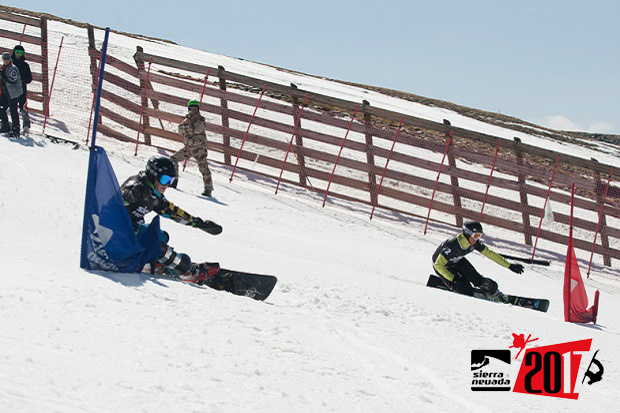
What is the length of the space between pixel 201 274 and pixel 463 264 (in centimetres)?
383

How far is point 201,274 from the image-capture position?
6844mm

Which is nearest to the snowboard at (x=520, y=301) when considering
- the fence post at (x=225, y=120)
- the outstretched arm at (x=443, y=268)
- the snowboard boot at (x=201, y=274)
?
the outstretched arm at (x=443, y=268)

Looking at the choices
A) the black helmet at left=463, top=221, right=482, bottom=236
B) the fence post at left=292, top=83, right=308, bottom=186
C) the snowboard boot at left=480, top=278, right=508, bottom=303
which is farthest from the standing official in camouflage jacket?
the snowboard boot at left=480, top=278, right=508, bottom=303

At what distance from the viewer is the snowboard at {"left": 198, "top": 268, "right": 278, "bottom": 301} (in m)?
6.83

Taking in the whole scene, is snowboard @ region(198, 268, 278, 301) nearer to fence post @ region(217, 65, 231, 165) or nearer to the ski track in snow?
the ski track in snow

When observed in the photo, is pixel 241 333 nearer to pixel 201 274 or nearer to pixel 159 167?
pixel 201 274

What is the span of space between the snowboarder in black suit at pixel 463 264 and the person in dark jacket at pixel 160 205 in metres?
3.47

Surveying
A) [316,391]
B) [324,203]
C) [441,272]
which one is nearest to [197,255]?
[441,272]

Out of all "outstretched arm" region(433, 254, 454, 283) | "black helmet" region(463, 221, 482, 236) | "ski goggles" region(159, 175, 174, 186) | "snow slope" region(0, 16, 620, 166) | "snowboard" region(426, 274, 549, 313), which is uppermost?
"snow slope" region(0, 16, 620, 166)

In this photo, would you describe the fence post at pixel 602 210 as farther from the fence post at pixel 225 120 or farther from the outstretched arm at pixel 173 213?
the outstretched arm at pixel 173 213

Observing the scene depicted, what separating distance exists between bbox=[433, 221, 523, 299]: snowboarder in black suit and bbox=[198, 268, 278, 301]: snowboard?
293 cm

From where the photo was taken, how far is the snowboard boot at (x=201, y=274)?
6754 mm

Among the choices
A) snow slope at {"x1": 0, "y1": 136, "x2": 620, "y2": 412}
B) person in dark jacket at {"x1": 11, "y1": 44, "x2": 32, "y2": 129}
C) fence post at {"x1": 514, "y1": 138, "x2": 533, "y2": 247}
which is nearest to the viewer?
snow slope at {"x1": 0, "y1": 136, "x2": 620, "y2": 412}

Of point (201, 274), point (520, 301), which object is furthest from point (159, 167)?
point (520, 301)
